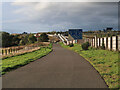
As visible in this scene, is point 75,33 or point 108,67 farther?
point 75,33

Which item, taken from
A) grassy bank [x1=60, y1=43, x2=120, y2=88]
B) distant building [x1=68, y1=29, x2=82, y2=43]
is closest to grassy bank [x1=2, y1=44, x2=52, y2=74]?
grassy bank [x1=60, y1=43, x2=120, y2=88]

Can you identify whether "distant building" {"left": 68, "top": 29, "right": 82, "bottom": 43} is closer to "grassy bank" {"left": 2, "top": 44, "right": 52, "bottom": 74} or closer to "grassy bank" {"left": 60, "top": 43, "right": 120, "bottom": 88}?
"grassy bank" {"left": 2, "top": 44, "right": 52, "bottom": 74}

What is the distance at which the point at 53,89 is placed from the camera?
505 centimetres

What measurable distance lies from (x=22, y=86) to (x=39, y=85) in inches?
26.8

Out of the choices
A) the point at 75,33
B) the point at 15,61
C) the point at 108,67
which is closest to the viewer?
the point at 108,67

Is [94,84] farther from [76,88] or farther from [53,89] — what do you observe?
[53,89]

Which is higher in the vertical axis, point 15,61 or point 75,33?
point 75,33

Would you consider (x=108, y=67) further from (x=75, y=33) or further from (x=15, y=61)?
(x=75, y=33)

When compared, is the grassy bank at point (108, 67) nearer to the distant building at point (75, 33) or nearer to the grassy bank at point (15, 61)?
the grassy bank at point (15, 61)

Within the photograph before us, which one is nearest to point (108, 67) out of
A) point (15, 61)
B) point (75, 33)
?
point (15, 61)

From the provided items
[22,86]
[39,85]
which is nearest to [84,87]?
[39,85]

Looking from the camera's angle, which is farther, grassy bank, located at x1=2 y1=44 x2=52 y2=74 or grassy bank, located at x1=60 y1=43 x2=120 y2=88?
grassy bank, located at x1=2 y1=44 x2=52 y2=74

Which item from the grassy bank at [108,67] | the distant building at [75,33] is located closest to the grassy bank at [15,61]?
the grassy bank at [108,67]

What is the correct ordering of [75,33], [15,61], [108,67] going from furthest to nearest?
[75,33] → [15,61] → [108,67]
